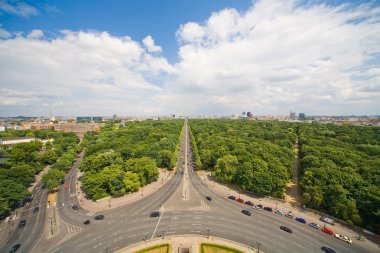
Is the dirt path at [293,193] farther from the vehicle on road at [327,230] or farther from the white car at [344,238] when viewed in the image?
the white car at [344,238]

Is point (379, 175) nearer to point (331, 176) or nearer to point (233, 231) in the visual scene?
point (331, 176)

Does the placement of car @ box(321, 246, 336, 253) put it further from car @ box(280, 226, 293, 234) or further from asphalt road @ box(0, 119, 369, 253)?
car @ box(280, 226, 293, 234)

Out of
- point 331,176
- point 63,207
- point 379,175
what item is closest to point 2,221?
point 63,207

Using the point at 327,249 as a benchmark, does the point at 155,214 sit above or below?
above

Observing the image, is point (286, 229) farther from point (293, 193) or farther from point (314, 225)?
point (293, 193)

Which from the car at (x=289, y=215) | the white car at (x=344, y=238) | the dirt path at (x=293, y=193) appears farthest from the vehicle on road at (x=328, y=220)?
the dirt path at (x=293, y=193)

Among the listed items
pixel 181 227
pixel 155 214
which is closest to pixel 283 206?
pixel 181 227
